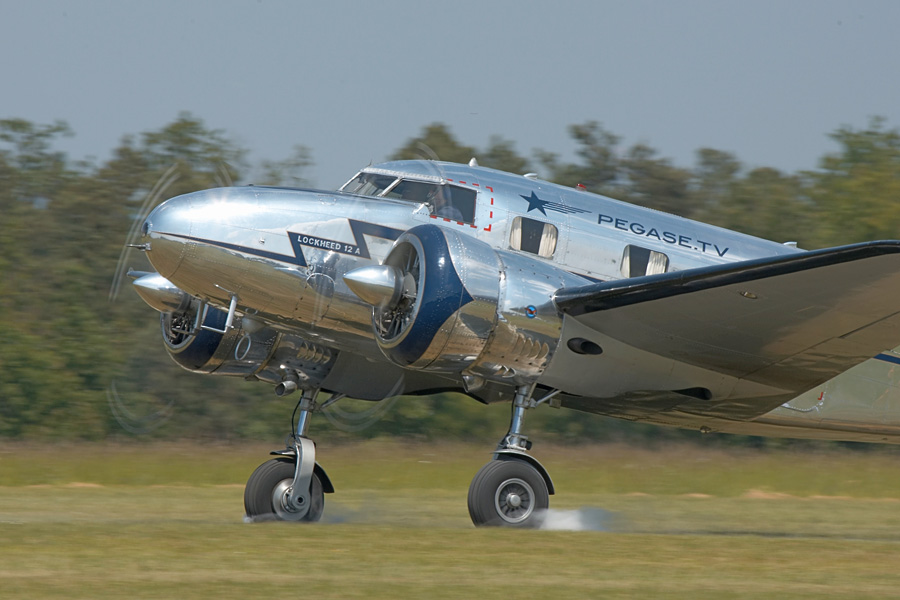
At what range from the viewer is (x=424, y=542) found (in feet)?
28.1

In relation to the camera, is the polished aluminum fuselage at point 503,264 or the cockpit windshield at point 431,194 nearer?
the polished aluminum fuselage at point 503,264

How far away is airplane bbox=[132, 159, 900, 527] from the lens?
9336 millimetres

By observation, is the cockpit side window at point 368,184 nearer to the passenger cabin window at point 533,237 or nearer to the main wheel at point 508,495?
the passenger cabin window at point 533,237

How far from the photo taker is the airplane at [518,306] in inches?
368

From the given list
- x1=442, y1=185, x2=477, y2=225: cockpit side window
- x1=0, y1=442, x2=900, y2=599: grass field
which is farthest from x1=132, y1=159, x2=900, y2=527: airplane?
x1=0, y1=442, x2=900, y2=599: grass field

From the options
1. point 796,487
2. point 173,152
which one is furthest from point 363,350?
point 173,152

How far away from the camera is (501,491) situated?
9945 millimetres

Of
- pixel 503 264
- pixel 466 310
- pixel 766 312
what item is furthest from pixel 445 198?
pixel 766 312

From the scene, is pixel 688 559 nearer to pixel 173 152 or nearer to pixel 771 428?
pixel 771 428

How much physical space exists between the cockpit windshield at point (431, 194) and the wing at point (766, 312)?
143 cm

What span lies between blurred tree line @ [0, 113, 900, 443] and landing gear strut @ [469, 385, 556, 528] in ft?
6.59

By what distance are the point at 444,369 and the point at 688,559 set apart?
2680mm

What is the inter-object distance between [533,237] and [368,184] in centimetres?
176

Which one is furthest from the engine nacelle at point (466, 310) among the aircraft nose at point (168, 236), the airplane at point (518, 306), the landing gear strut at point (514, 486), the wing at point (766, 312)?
the aircraft nose at point (168, 236)
